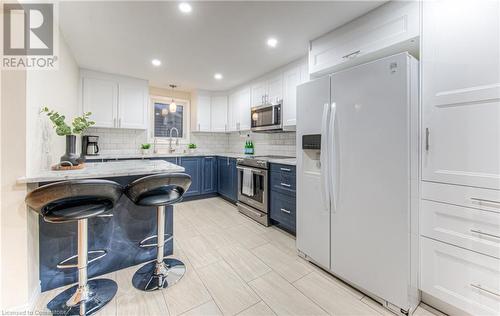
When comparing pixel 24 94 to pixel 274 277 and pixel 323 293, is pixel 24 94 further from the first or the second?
pixel 323 293

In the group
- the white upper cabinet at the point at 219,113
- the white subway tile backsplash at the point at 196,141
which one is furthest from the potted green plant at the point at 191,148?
the white upper cabinet at the point at 219,113

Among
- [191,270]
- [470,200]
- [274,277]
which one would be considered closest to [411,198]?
[470,200]

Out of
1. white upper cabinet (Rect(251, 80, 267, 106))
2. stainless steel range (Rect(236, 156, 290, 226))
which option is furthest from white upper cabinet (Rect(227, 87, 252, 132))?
stainless steel range (Rect(236, 156, 290, 226))

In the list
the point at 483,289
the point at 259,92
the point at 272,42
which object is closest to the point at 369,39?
the point at 272,42

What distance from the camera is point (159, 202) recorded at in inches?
63.7

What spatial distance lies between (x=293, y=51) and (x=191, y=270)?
277 cm

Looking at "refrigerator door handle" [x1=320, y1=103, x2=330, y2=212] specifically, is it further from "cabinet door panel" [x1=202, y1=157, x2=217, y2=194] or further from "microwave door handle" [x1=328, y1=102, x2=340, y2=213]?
"cabinet door panel" [x1=202, y1=157, x2=217, y2=194]

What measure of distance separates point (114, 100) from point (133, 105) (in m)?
0.30

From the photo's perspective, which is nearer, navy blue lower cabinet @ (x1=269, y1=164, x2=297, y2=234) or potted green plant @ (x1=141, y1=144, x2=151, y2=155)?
navy blue lower cabinet @ (x1=269, y1=164, x2=297, y2=234)

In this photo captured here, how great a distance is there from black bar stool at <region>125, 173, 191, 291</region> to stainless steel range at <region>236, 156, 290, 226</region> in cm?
139

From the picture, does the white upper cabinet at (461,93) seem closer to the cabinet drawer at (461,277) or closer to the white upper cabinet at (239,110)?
the cabinet drawer at (461,277)

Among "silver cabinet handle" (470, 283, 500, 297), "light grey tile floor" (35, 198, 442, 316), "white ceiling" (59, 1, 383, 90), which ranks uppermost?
"white ceiling" (59, 1, 383, 90)

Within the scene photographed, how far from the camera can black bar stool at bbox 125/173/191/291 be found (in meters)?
1.57

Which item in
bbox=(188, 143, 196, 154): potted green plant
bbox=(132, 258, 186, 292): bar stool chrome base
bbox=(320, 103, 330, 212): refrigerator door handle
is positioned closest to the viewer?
bbox=(132, 258, 186, 292): bar stool chrome base
